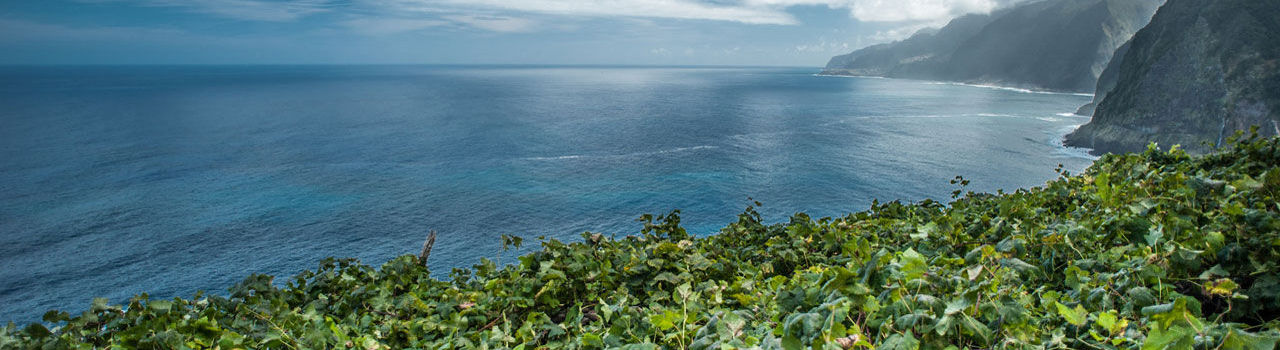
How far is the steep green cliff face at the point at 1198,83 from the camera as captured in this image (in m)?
82.8

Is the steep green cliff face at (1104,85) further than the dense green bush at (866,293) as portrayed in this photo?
Yes

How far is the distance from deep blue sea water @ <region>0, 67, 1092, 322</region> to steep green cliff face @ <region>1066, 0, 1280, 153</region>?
11.5 metres

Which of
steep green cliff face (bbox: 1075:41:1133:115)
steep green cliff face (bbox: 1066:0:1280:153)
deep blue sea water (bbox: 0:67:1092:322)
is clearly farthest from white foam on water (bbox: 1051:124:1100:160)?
steep green cliff face (bbox: 1075:41:1133:115)

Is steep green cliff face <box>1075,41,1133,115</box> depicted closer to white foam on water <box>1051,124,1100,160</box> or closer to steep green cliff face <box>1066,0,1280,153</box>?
white foam on water <box>1051,124,1100,160</box>

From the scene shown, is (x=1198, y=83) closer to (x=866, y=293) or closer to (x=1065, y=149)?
(x=1065, y=149)

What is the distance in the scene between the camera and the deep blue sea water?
2140 inches

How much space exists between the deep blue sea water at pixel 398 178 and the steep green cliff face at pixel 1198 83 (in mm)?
11544

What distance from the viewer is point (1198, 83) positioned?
91.1 metres

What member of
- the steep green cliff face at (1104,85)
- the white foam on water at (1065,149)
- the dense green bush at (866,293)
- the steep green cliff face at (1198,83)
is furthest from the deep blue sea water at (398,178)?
the dense green bush at (866,293)

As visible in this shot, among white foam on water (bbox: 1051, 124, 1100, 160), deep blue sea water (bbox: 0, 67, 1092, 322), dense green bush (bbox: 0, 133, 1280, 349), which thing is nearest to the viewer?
dense green bush (bbox: 0, 133, 1280, 349)

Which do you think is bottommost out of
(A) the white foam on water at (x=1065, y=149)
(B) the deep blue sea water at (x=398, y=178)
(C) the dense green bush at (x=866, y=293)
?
(B) the deep blue sea water at (x=398, y=178)

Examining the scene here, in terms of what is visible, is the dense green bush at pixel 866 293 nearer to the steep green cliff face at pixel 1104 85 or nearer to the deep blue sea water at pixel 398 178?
the deep blue sea water at pixel 398 178

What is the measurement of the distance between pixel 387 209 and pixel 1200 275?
69.7 m

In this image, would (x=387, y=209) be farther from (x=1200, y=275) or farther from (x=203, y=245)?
(x=1200, y=275)
